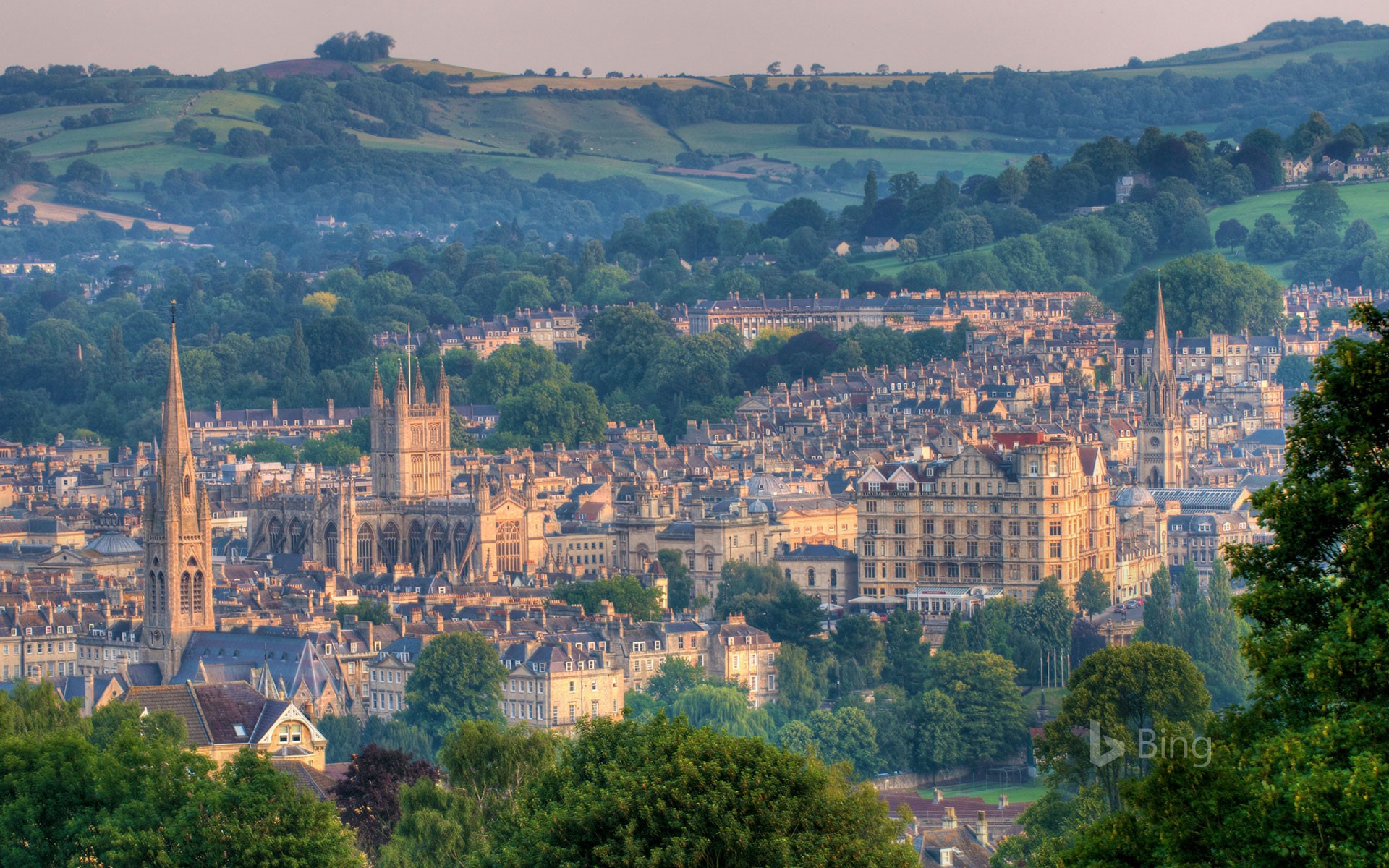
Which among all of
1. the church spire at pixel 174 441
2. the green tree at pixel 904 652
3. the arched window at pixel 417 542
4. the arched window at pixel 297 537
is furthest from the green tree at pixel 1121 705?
the arched window at pixel 297 537

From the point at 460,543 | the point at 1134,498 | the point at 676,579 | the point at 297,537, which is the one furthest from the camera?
Answer: the point at 297,537

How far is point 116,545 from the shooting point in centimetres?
11162

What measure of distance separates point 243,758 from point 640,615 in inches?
2008

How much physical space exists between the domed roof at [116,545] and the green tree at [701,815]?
79271mm

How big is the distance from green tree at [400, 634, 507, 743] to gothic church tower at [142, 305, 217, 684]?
7.11m

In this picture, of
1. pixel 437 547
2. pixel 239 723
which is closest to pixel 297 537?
pixel 437 547

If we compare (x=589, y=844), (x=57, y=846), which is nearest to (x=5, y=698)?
(x=57, y=846)

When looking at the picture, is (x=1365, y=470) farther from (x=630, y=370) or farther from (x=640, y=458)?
(x=630, y=370)

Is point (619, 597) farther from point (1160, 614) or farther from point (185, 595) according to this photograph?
point (1160, 614)

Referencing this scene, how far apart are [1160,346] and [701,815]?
104888 millimetres

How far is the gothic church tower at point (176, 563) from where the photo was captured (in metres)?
81.5

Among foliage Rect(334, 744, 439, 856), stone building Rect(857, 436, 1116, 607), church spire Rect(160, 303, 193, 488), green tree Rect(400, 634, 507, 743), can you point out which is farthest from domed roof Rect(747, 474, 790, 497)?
foliage Rect(334, 744, 439, 856)

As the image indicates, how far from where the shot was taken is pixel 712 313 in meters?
179

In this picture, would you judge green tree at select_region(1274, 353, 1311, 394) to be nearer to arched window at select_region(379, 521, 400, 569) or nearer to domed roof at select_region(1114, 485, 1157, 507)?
domed roof at select_region(1114, 485, 1157, 507)
